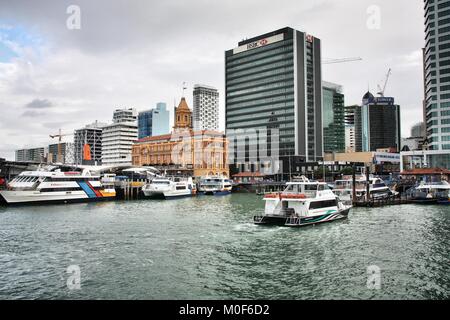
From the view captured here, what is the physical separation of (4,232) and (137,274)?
78.3 ft

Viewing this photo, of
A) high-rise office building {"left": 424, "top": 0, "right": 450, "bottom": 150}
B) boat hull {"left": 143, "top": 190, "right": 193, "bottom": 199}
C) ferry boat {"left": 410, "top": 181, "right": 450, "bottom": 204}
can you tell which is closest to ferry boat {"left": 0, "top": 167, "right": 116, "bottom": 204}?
boat hull {"left": 143, "top": 190, "right": 193, "bottom": 199}

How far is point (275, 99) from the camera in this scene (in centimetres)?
18900

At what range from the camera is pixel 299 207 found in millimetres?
43062

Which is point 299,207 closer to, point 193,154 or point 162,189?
point 162,189

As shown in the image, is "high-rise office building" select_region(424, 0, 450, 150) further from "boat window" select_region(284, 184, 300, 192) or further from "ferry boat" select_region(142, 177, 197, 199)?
"boat window" select_region(284, 184, 300, 192)

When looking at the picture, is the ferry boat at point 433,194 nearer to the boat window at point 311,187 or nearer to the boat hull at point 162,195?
the boat window at point 311,187

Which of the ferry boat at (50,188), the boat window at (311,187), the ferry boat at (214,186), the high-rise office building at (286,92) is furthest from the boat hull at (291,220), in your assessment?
the high-rise office building at (286,92)

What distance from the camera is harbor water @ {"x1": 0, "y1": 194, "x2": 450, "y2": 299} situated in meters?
20.8

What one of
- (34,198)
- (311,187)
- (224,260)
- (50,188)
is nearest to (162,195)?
(50,188)

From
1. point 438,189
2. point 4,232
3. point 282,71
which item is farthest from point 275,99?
point 4,232

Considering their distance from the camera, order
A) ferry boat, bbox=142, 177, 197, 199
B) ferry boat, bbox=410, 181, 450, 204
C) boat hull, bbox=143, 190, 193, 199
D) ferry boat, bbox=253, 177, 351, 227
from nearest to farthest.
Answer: ferry boat, bbox=253, 177, 351, 227 < ferry boat, bbox=410, 181, 450, 204 < ferry boat, bbox=142, 177, 197, 199 < boat hull, bbox=143, 190, 193, 199

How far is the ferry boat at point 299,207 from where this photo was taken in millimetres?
42281

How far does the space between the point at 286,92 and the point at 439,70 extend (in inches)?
2650

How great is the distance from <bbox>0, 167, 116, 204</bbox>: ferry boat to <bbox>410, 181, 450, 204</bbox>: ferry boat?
69.9m
